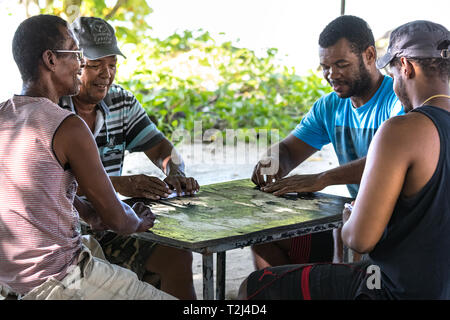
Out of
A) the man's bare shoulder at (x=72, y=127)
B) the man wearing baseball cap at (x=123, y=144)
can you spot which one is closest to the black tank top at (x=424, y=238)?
the man's bare shoulder at (x=72, y=127)

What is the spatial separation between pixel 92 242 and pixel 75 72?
70cm

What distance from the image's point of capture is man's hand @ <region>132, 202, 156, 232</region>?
227 centimetres

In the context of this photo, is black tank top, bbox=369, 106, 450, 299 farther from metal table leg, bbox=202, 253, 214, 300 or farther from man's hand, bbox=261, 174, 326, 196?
man's hand, bbox=261, 174, 326, 196

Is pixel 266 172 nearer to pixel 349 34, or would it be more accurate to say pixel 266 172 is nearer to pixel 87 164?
pixel 349 34

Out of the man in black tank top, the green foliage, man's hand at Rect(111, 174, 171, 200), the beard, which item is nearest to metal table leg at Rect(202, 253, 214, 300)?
the man in black tank top

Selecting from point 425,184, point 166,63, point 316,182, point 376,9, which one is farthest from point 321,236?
point 376,9

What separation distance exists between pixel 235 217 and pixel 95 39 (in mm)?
1227

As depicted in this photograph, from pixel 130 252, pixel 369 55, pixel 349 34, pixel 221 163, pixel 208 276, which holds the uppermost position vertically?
pixel 349 34

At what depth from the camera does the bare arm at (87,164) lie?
1.95 m

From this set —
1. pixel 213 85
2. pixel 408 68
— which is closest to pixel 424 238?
pixel 408 68

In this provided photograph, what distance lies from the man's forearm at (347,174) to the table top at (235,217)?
0.08m

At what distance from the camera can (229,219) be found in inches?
95.8

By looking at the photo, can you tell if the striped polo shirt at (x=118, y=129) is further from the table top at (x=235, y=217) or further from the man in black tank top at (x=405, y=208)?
the man in black tank top at (x=405, y=208)

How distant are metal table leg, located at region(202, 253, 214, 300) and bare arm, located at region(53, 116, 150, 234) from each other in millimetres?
337
